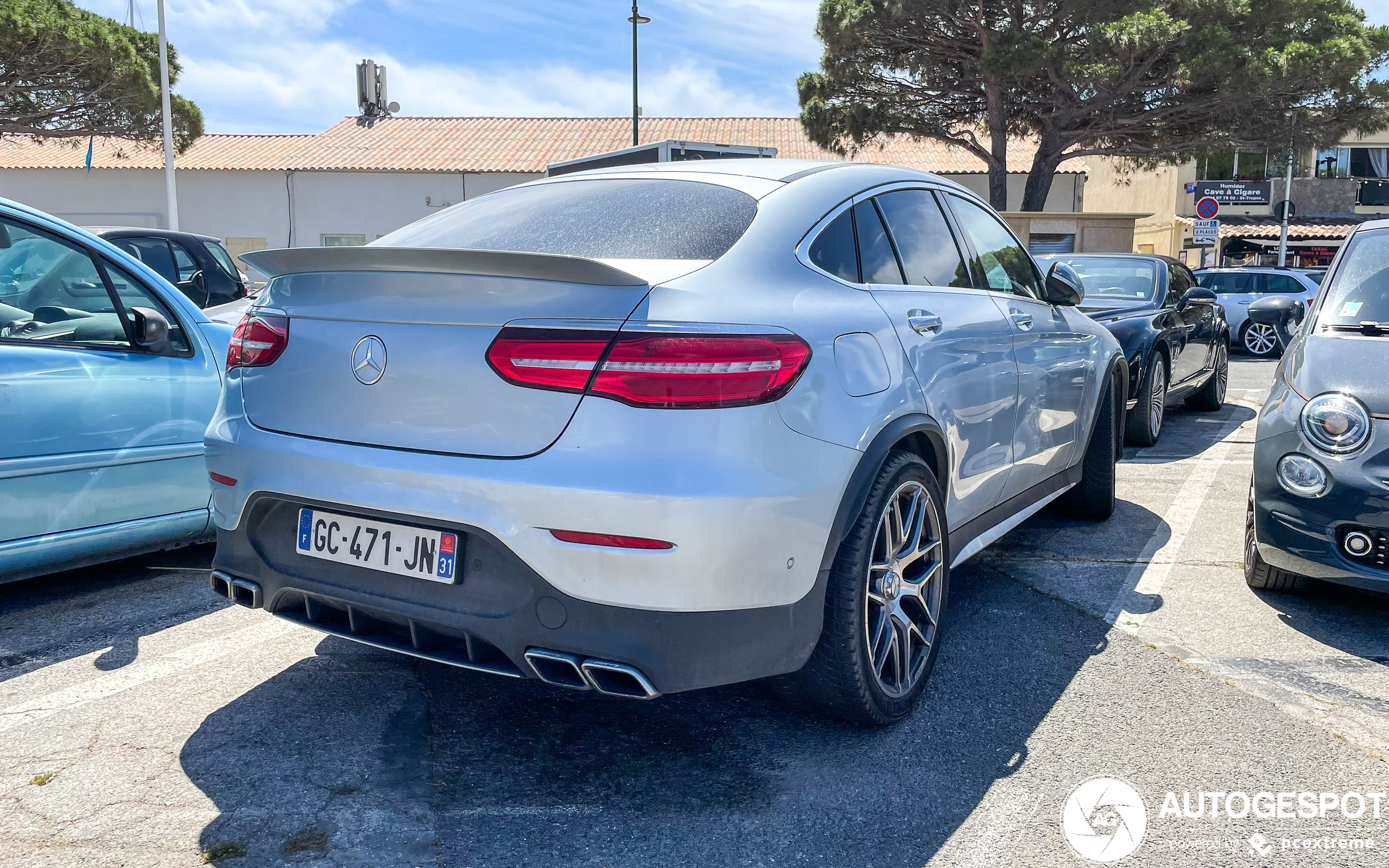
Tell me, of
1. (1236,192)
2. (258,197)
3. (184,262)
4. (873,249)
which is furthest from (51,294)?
(258,197)

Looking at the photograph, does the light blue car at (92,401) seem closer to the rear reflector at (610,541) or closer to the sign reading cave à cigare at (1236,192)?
the rear reflector at (610,541)

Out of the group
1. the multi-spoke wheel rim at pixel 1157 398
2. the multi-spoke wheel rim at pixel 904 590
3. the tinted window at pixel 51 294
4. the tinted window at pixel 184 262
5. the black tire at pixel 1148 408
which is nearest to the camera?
the multi-spoke wheel rim at pixel 904 590

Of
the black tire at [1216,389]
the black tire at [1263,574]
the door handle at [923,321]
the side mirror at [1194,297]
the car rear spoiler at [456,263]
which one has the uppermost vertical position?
Result: the car rear spoiler at [456,263]

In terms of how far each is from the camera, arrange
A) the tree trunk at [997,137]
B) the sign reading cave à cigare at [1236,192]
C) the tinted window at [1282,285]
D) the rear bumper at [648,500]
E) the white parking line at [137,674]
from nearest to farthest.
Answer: the rear bumper at [648,500], the white parking line at [137,674], the tinted window at [1282,285], the tree trunk at [997,137], the sign reading cave à cigare at [1236,192]

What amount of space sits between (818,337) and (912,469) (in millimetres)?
596

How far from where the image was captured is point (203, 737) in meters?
2.91

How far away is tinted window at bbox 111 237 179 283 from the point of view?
852cm

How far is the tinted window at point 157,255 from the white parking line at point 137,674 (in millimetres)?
5712

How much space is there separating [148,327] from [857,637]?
297 centimetres

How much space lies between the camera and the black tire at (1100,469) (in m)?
5.14

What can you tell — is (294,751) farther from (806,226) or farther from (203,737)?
(806,226)

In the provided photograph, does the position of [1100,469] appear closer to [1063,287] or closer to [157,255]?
[1063,287]

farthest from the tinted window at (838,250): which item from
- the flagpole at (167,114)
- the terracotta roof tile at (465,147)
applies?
the terracotta roof tile at (465,147)

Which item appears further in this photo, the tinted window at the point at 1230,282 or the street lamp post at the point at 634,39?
the street lamp post at the point at 634,39
